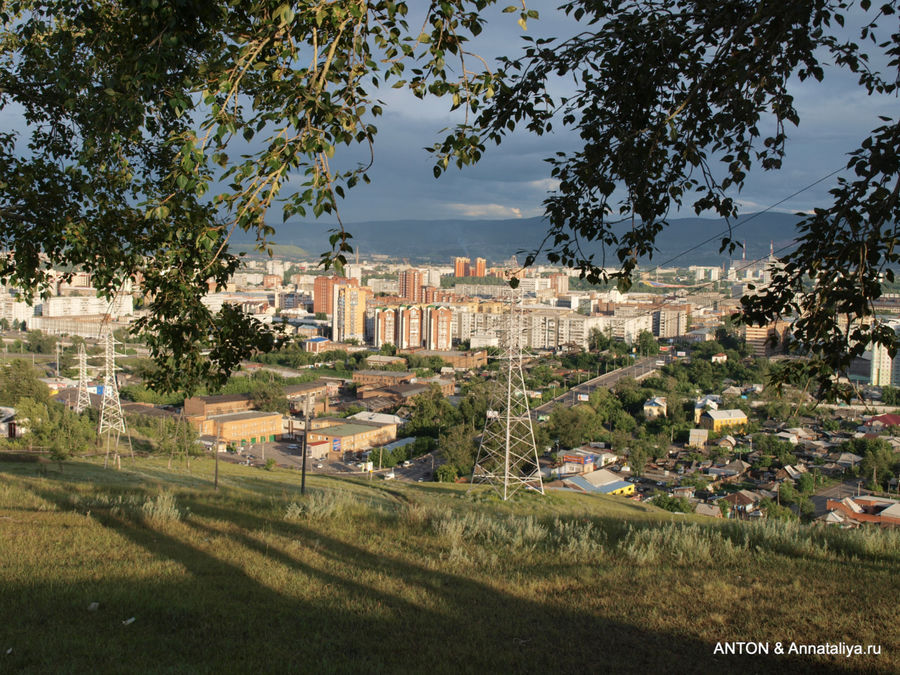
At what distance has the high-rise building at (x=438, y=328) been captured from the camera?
4428cm

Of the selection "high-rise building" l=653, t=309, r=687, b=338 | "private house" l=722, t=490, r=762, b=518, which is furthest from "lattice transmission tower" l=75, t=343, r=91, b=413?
"high-rise building" l=653, t=309, r=687, b=338

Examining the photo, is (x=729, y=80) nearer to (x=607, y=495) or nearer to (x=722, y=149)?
(x=722, y=149)

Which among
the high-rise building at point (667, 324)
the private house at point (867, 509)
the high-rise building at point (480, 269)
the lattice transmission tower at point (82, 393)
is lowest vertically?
the private house at point (867, 509)

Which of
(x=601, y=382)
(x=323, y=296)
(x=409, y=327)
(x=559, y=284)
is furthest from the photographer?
(x=559, y=284)

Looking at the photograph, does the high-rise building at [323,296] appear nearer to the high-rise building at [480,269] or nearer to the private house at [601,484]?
→ the high-rise building at [480,269]

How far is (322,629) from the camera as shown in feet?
7.56

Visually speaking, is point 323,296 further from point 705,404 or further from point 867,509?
point 867,509

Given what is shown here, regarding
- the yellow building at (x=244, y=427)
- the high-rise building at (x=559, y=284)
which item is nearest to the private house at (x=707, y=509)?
the yellow building at (x=244, y=427)

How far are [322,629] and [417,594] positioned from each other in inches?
19.1

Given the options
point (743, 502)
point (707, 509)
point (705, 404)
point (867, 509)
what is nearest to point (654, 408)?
point (705, 404)

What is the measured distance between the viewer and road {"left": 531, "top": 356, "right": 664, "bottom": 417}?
1005 inches

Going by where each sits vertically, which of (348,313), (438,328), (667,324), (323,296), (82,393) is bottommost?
(82,393)

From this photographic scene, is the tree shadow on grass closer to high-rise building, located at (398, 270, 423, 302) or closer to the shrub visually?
the shrub

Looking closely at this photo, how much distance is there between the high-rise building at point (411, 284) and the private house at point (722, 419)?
44.4m
